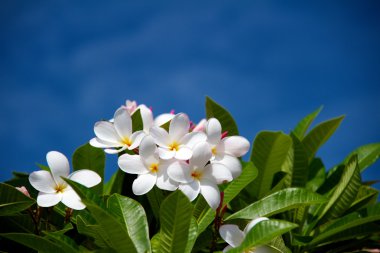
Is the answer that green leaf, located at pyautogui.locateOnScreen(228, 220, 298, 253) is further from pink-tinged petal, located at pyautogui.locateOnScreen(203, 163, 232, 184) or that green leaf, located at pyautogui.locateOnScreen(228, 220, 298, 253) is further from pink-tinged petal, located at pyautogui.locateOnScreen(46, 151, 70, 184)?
pink-tinged petal, located at pyautogui.locateOnScreen(46, 151, 70, 184)

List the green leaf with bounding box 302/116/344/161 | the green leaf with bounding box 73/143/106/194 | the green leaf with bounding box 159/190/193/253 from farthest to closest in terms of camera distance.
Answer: the green leaf with bounding box 302/116/344/161 < the green leaf with bounding box 73/143/106/194 < the green leaf with bounding box 159/190/193/253

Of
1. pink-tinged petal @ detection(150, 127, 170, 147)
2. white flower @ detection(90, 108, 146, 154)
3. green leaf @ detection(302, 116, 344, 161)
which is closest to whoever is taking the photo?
pink-tinged petal @ detection(150, 127, 170, 147)

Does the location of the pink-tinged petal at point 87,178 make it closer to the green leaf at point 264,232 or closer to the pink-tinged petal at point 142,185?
the pink-tinged petal at point 142,185

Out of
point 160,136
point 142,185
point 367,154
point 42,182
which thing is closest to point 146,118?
point 160,136

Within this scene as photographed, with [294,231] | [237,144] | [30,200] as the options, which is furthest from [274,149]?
[30,200]

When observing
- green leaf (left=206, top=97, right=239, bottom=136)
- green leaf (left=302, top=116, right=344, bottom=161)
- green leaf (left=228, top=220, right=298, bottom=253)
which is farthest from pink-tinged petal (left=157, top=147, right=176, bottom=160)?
green leaf (left=302, top=116, right=344, bottom=161)

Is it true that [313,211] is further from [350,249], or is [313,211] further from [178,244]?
[178,244]

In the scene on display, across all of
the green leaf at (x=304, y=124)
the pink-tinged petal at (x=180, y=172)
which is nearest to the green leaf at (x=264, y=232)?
the pink-tinged petal at (x=180, y=172)

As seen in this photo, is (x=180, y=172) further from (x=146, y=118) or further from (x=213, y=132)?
(x=146, y=118)
